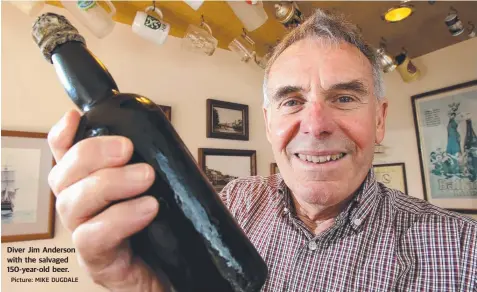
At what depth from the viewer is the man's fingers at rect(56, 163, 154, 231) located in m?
0.30

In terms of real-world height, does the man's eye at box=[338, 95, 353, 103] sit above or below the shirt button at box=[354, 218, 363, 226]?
above

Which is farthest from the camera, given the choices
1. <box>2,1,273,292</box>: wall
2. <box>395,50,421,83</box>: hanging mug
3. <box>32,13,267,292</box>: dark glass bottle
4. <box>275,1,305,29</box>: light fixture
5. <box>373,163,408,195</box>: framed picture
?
<box>373,163,408,195</box>: framed picture

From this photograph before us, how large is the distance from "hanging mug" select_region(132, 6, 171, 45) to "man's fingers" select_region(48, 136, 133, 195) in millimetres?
1203

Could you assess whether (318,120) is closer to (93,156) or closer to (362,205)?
(362,205)

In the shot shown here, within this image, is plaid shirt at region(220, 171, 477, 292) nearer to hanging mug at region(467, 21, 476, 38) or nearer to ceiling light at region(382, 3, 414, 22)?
ceiling light at region(382, 3, 414, 22)

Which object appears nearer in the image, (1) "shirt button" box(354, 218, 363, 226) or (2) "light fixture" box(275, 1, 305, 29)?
(1) "shirt button" box(354, 218, 363, 226)

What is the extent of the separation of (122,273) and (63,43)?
28 centimetres

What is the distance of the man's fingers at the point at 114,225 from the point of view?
30 cm

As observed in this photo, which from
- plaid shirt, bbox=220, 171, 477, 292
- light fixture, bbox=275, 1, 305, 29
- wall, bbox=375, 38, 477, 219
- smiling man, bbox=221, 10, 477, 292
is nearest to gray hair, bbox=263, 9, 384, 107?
smiling man, bbox=221, 10, 477, 292

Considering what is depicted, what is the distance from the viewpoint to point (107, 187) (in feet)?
1.01

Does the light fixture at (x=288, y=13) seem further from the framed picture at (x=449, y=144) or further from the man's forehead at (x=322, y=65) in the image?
the framed picture at (x=449, y=144)

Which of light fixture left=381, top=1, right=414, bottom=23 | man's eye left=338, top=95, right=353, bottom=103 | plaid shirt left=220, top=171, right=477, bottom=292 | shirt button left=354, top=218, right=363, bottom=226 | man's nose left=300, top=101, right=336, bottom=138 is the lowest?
plaid shirt left=220, top=171, right=477, bottom=292

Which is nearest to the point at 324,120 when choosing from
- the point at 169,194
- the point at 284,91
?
the point at 284,91

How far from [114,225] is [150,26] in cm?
127
